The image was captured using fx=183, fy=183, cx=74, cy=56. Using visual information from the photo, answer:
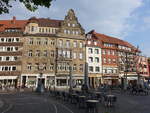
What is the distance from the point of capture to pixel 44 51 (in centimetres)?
4741

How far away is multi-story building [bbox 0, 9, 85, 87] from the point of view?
45281mm

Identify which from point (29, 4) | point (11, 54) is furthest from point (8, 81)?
point (29, 4)

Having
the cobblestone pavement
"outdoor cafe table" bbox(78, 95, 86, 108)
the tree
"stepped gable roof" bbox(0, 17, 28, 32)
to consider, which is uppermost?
"stepped gable roof" bbox(0, 17, 28, 32)

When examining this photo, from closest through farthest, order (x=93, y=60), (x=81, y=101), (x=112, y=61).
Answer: (x=81, y=101) → (x=93, y=60) → (x=112, y=61)

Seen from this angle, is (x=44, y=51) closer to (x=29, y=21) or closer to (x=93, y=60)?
(x=29, y=21)

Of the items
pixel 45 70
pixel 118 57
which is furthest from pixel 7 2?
pixel 118 57

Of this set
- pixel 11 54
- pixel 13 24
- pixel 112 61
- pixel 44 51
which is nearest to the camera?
pixel 11 54

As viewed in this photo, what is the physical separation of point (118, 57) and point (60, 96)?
4032 centimetres

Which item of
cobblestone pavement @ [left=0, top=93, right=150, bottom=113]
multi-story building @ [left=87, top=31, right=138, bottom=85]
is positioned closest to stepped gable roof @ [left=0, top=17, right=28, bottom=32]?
multi-story building @ [left=87, top=31, right=138, bottom=85]

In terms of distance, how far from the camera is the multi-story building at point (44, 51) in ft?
149

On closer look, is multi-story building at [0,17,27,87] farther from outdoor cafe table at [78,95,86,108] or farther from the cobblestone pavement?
outdoor cafe table at [78,95,86,108]

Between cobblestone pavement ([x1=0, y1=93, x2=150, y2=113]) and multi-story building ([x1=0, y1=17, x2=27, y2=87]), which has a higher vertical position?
multi-story building ([x1=0, y1=17, x2=27, y2=87])

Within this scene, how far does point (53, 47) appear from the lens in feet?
158

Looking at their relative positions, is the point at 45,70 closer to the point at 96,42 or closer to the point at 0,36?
the point at 0,36
